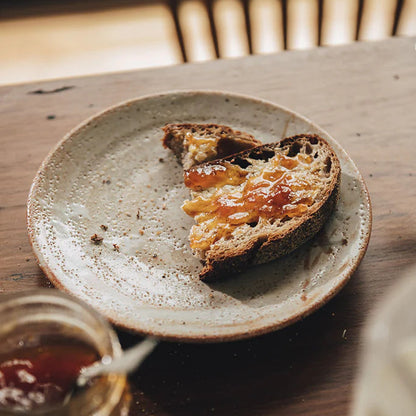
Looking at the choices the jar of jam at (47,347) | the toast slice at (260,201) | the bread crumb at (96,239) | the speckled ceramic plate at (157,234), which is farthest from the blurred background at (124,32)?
the jar of jam at (47,347)

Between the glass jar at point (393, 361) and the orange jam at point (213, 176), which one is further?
the orange jam at point (213, 176)

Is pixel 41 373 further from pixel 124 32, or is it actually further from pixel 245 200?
pixel 124 32

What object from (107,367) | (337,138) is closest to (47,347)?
(107,367)

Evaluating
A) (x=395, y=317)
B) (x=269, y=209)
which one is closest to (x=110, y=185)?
(x=269, y=209)

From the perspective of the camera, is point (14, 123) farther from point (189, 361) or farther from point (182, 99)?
point (189, 361)

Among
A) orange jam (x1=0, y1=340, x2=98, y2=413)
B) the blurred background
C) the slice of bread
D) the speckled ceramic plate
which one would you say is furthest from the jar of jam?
the blurred background

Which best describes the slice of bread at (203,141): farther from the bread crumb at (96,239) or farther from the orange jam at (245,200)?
the bread crumb at (96,239)

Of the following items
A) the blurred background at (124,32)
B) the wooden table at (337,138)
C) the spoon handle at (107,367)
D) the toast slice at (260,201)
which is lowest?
the blurred background at (124,32)

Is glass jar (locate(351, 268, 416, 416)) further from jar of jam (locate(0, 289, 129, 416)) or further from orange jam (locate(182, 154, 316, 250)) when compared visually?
orange jam (locate(182, 154, 316, 250))
